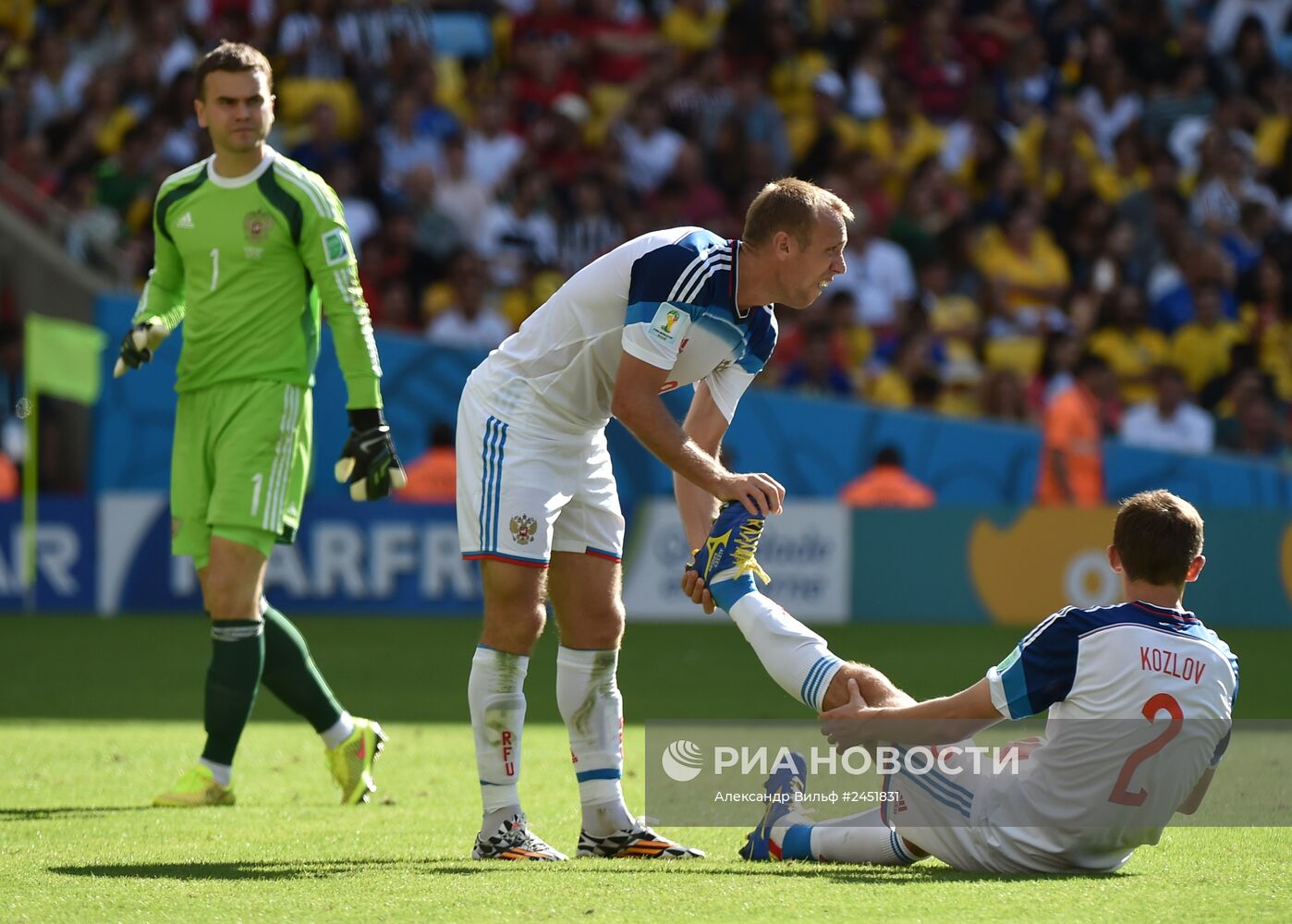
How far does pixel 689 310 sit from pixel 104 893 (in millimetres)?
2100

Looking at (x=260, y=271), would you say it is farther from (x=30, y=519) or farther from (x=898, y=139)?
(x=898, y=139)

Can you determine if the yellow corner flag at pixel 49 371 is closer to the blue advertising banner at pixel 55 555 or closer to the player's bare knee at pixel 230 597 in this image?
the blue advertising banner at pixel 55 555

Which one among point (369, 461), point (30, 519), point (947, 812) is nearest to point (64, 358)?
point (30, 519)

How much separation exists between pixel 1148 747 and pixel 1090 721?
0.15 m

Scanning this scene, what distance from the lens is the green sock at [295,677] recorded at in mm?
6539

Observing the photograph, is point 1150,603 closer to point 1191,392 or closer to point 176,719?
point 176,719

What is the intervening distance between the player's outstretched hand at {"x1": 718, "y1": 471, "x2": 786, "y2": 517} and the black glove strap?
1.59 m

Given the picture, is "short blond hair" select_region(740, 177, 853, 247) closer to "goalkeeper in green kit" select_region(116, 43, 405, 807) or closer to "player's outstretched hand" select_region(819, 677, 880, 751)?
"player's outstretched hand" select_region(819, 677, 880, 751)

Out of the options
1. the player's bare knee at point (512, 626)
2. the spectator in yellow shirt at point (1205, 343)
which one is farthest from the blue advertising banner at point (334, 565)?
the player's bare knee at point (512, 626)

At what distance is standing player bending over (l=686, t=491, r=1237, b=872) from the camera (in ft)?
14.8

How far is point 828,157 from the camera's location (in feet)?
57.4

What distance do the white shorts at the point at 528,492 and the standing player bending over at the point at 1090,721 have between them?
900mm

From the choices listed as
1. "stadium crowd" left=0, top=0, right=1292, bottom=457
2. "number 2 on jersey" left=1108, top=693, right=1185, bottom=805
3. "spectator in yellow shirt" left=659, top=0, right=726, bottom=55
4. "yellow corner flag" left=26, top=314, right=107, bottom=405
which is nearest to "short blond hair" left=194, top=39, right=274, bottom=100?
"number 2 on jersey" left=1108, top=693, right=1185, bottom=805

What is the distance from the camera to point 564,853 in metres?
5.23
